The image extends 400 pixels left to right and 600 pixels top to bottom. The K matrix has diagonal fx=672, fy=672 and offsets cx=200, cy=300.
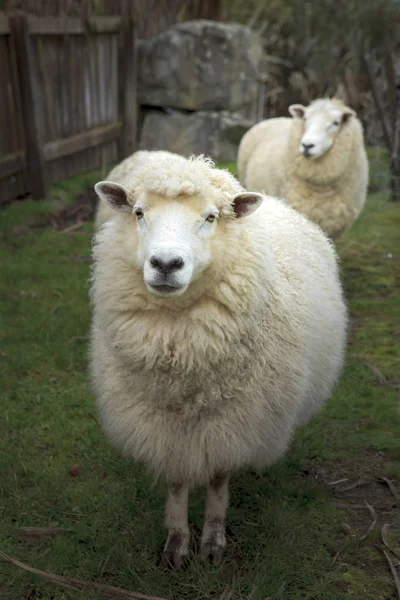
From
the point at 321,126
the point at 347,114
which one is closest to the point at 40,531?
the point at 321,126

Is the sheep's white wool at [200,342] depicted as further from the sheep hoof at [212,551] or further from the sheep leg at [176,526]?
the sheep hoof at [212,551]

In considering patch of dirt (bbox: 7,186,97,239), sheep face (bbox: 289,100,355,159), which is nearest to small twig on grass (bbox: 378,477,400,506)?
sheep face (bbox: 289,100,355,159)

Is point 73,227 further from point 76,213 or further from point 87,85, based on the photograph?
point 87,85

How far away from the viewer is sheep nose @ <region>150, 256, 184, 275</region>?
2.02 metres

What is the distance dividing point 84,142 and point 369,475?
19.3 ft

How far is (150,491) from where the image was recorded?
2.96 meters

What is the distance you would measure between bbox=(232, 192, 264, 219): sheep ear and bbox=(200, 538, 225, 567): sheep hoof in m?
1.27

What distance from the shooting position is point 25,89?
6703 millimetres

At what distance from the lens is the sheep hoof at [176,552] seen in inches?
101

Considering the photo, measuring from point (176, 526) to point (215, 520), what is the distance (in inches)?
6.2

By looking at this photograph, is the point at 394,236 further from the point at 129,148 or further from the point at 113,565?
the point at 113,565

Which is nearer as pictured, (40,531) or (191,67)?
(40,531)

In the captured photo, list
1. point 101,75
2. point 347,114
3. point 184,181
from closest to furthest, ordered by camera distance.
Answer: point 184,181 < point 347,114 < point 101,75

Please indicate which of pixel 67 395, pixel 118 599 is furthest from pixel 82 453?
pixel 118 599
